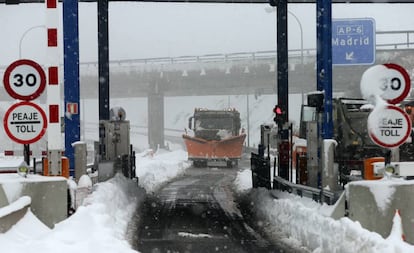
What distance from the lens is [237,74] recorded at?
59656 mm

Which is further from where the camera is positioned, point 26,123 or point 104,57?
point 104,57

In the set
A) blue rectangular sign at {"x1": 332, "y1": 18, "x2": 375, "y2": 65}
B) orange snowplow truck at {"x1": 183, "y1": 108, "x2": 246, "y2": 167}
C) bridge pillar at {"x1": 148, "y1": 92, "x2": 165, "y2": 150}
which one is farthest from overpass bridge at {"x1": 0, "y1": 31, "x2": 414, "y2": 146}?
blue rectangular sign at {"x1": 332, "y1": 18, "x2": 375, "y2": 65}

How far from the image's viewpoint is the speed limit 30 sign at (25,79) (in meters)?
9.75

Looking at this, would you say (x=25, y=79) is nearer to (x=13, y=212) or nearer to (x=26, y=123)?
(x=26, y=123)

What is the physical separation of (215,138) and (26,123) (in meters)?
30.2

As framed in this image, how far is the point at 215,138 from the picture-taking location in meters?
39.7

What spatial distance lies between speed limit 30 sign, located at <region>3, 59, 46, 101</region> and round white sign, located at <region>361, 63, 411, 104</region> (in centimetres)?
447

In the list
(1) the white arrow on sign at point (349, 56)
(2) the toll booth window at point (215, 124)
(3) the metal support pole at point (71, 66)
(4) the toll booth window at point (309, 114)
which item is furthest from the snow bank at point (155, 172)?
(1) the white arrow on sign at point (349, 56)

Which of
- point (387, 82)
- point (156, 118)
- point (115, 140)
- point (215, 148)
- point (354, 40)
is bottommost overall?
point (215, 148)

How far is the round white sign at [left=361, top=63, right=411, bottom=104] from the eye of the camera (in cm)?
934

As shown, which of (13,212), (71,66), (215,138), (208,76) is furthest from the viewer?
(208,76)

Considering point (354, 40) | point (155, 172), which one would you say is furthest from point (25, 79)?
point (155, 172)

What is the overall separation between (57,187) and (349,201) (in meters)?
3.94

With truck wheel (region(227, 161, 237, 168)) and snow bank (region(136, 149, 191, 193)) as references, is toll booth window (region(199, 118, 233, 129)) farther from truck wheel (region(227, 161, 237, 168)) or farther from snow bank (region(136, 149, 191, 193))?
snow bank (region(136, 149, 191, 193))
